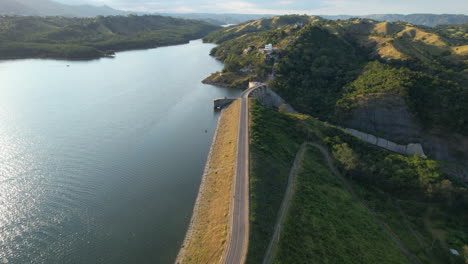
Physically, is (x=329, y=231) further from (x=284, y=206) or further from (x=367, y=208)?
(x=367, y=208)

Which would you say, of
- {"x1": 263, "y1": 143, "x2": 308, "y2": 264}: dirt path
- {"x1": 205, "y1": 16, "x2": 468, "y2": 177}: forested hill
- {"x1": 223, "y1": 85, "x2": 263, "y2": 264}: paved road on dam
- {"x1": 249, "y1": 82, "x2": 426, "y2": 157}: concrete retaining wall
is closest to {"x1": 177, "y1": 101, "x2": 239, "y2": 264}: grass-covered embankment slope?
{"x1": 223, "y1": 85, "x2": 263, "y2": 264}: paved road on dam

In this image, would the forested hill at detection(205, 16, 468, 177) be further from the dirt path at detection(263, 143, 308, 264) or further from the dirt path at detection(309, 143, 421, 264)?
the dirt path at detection(263, 143, 308, 264)

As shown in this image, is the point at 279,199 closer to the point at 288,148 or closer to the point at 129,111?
the point at 288,148

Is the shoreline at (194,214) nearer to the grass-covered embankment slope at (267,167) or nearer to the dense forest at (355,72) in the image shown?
the grass-covered embankment slope at (267,167)

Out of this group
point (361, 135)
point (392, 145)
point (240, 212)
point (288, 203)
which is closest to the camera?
point (240, 212)

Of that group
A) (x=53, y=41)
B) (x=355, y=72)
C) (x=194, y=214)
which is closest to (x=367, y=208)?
(x=194, y=214)

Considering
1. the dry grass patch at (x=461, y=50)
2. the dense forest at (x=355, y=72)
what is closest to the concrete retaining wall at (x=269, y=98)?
the dense forest at (x=355, y=72)
